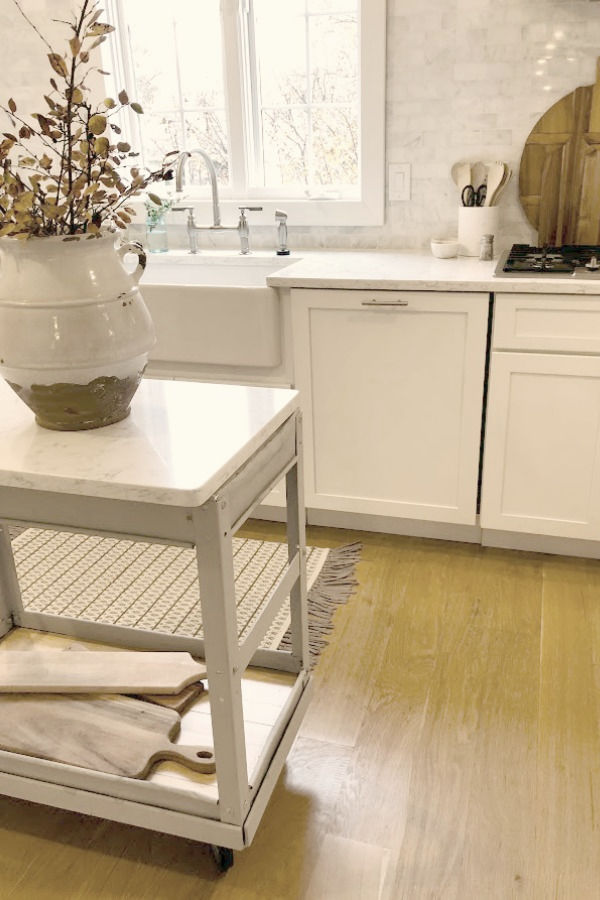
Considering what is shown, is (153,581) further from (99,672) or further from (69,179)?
(69,179)

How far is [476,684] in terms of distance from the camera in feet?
6.79

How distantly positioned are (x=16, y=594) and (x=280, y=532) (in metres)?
1.14

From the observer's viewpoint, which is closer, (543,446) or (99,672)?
(99,672)

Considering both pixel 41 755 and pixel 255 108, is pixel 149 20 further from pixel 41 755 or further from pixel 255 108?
pixel 41 755

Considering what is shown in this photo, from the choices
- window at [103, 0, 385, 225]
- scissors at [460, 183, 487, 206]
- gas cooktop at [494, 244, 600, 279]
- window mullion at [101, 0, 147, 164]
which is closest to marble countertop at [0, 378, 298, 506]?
gas cooktop at [494, 244, 600, 279]

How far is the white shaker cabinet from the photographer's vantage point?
2.34 meters

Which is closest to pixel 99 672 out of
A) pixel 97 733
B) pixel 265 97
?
pixel 97 733

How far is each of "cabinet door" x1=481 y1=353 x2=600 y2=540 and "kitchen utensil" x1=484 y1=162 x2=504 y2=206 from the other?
2.41 ft

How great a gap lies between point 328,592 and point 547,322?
107 centimetres

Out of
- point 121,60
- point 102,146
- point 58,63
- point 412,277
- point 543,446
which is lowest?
point 543,446

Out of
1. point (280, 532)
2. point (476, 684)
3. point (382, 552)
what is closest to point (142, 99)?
point (280, 532)

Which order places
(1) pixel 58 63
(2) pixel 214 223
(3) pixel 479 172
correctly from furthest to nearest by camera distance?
1. (2) pixel 214 223
2. (3) pixel 479 172
3. (1) pixel 58 63

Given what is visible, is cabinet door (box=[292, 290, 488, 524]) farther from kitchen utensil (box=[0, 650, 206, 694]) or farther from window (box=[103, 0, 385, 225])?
kitchen utensil (box=[0, 650, 206, 694])

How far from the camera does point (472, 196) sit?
2.83 meters
